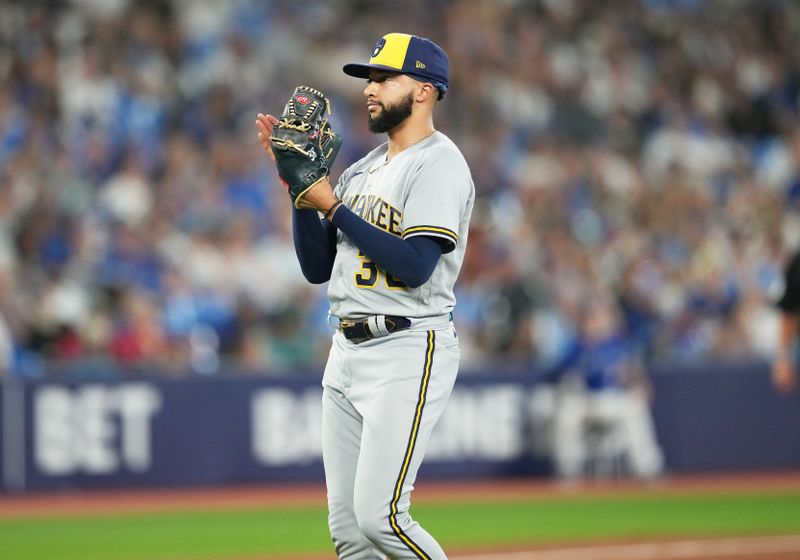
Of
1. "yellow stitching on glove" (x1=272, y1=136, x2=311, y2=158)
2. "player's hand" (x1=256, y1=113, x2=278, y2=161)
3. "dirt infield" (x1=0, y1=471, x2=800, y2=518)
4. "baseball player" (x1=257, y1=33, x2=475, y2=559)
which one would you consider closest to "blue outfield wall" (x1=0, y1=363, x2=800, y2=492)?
"dirt infield" (x1=0, y1=471, x2=800, y2=518)

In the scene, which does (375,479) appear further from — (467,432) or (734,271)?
(734,271)

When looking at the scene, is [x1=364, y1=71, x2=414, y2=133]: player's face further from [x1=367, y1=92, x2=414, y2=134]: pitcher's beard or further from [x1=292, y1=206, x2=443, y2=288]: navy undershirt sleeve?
[x1=292, y1=206, x2=443, y2=288]: navy undershirt sleeve

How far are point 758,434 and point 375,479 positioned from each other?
345 inches

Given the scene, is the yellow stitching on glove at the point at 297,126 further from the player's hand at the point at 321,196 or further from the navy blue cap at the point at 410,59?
the navy blue cap at the point at 410,59

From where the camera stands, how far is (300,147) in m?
4.45

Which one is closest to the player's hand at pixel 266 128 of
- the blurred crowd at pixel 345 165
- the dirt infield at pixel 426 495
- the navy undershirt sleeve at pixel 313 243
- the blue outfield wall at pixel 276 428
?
the navy undershirt sleeve at pixel 313 243

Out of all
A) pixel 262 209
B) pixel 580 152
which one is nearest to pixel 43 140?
pixel 262 209

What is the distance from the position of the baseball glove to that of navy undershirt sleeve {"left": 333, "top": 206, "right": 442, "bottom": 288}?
0.55 feet

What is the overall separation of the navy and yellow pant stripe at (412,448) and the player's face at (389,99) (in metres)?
0.79

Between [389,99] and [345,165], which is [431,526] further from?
[345,165]

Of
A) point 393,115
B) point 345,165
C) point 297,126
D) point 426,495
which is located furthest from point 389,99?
point 345,165

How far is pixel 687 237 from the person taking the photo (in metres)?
14.4

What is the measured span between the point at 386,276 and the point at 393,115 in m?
0.59

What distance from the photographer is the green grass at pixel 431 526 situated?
8.15 metres
